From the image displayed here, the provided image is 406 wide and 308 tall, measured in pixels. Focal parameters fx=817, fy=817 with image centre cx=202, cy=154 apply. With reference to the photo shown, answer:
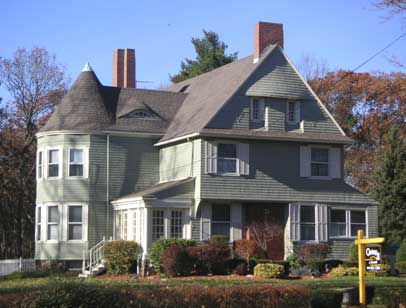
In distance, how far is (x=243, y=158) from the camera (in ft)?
119

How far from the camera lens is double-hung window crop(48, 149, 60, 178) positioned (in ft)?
128

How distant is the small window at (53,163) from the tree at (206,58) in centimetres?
2795

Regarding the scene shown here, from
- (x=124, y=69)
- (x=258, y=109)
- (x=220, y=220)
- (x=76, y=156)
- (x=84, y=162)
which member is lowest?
(x=220, y=220)

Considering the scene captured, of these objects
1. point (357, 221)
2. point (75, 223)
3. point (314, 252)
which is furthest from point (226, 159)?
point (75, 223)

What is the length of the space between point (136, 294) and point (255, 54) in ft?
74.9

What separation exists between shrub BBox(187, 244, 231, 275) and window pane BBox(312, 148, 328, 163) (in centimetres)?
747

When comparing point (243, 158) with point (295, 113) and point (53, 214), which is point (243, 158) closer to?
point (295, 113)

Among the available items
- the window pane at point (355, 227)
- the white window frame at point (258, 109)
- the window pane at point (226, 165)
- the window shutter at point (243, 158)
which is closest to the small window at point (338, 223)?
the window pane at point (355, 227)

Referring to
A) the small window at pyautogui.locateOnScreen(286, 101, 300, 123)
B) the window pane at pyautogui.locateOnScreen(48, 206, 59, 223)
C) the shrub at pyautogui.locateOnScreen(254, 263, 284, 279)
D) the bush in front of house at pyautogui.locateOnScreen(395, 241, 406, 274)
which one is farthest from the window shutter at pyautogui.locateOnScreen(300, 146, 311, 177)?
the window pane at pyautogui.locateOnScreen(48, 206, 59, 223)

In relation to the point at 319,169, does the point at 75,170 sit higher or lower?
lower

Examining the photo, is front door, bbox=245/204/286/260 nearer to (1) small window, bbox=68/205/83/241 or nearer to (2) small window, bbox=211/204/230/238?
(2) small window, bbox=211/204/230/238

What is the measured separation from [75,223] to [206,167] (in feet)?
23.8

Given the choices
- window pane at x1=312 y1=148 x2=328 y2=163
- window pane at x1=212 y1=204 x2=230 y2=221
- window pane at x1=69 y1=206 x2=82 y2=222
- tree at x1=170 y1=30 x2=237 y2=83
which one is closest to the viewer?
window pane at x1=212 y1=204 x2=230 y2=221

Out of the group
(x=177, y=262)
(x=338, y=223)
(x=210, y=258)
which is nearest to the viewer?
(x=177, y=262)
